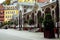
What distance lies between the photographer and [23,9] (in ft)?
306

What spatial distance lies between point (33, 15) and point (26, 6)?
856 inches

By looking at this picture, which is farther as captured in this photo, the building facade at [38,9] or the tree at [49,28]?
the building facade at [38,9]

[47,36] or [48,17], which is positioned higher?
[48,17]

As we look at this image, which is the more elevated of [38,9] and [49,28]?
[38,9]

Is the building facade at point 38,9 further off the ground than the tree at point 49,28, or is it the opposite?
the building facade at point 38,9

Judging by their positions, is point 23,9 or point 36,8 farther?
point 23,9

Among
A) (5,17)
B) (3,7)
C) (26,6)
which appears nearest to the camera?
(26,6)

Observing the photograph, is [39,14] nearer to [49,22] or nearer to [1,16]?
[49,22]

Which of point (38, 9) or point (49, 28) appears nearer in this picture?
point (49, 28)

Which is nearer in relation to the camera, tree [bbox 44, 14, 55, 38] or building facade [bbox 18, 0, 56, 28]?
tree [bbox 44, 14, 55, 38]

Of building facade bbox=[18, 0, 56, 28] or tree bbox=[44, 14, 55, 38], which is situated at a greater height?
building facade bbox=[18, 0, 56, 28]

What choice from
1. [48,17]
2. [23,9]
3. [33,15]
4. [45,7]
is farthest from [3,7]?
[48,17]

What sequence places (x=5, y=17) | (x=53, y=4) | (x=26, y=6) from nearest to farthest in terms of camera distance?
(x=53, y=4)
(x=26, y=6)
(x=5, y=17)

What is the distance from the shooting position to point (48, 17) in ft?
101
